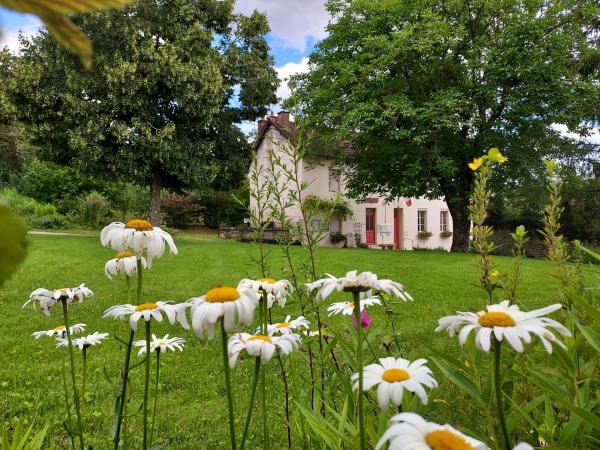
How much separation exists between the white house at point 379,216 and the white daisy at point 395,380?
1865 centimetres

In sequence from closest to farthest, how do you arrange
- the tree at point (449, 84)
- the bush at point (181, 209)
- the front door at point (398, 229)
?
the tree at point (449, 84) < the front door at point (398, 229) < the bush at point (181, 209)

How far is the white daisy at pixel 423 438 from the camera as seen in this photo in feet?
1.75

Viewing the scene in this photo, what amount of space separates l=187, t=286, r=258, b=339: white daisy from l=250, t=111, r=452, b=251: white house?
738 inches

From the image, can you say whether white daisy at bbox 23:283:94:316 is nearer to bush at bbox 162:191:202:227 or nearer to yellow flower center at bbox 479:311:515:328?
yellow flower center at bbox 479:311:515:328

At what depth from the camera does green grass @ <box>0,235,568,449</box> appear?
253cm

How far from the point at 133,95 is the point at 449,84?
10.0m

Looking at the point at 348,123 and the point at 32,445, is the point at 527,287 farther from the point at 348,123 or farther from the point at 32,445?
the point at 348,123

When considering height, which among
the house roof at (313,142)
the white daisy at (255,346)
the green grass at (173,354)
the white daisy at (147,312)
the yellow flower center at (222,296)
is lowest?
the green grass at (173,354)

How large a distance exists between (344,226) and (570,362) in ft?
66.1

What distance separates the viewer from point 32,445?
1.45 metres

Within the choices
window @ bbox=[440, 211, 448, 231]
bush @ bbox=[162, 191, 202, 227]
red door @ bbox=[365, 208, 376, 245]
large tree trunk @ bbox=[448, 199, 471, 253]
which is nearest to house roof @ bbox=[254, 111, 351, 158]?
red door @ bbox=[365, 208, 376, 245]

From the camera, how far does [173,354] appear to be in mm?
4047

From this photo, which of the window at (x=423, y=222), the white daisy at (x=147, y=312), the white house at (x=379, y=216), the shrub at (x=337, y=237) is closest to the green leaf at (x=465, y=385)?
the white daisy at (x=147, y=312)

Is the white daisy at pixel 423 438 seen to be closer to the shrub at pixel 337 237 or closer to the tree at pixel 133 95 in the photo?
the tree at pixel 133 95
